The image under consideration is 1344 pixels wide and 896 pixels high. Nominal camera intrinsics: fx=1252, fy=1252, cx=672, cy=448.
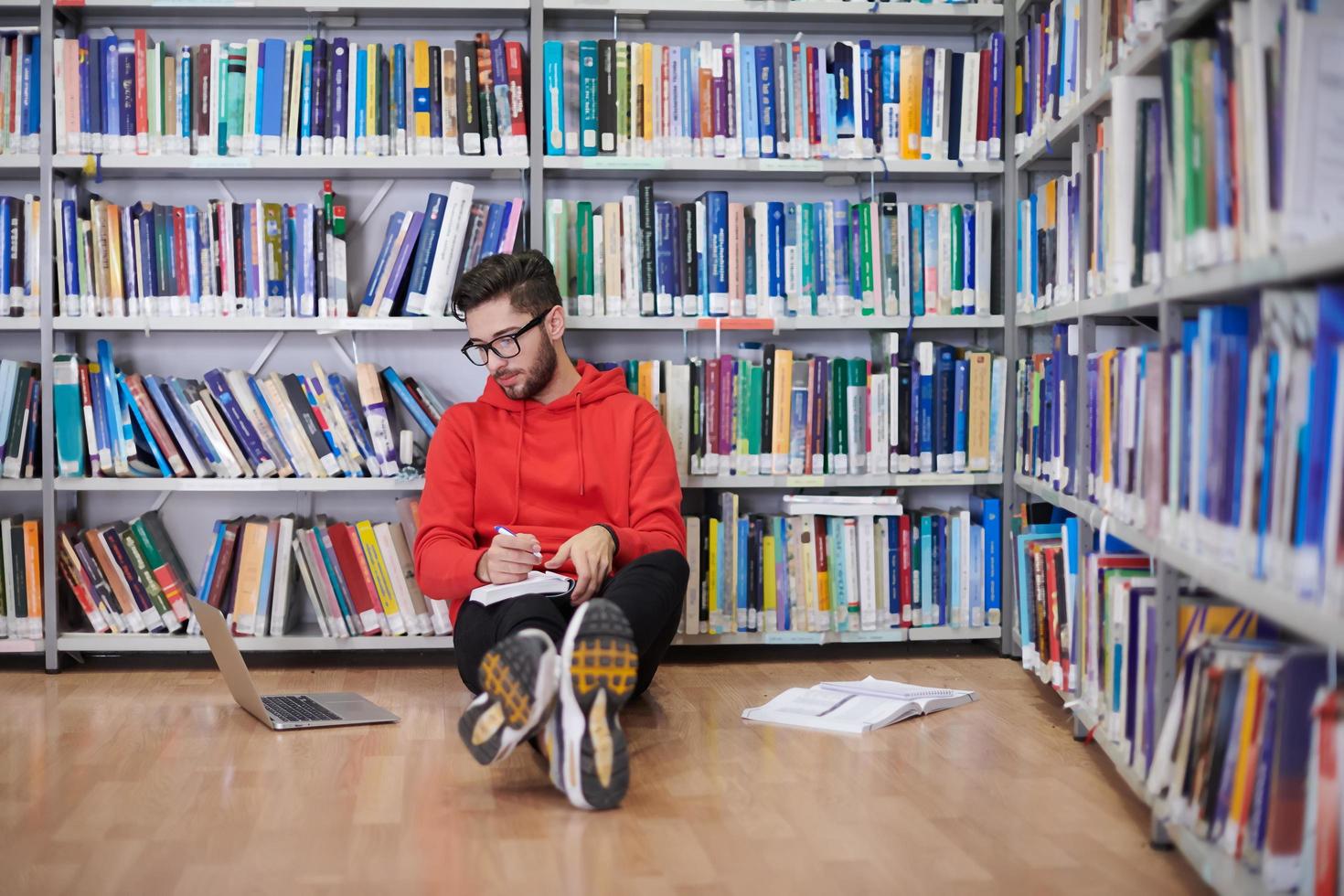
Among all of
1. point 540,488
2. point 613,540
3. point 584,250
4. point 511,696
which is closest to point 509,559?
point 613,540

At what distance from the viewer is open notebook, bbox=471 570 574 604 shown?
259cm

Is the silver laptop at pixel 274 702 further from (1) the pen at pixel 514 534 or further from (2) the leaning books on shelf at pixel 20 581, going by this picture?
(2) the leaning books on shelf at pixel 20 581

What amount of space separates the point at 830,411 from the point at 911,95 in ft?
2.86

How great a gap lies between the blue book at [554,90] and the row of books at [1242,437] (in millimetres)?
1580

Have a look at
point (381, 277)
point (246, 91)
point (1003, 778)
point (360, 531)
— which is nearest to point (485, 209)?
point (381, 277)

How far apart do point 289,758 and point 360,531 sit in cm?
92

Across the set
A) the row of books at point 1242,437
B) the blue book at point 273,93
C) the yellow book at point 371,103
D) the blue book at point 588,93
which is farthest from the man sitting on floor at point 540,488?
the row of books at point 1242,437

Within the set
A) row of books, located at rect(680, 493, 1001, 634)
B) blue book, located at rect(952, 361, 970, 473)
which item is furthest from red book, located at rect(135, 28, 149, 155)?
blue book, located at rect(952, 361, 970, 473)

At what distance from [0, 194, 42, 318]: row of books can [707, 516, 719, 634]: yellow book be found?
1855mm

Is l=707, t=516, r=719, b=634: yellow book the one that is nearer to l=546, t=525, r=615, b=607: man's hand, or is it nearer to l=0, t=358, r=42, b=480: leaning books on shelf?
l=546, t=525, r=615, b=607: man's hand

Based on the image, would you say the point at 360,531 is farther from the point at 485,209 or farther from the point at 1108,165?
the point at 1108,165

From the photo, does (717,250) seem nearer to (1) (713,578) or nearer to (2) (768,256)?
(2) (768,256)

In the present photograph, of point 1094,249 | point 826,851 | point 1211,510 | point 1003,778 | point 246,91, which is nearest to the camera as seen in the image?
point 1211,510

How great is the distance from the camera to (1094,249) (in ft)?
8.31
